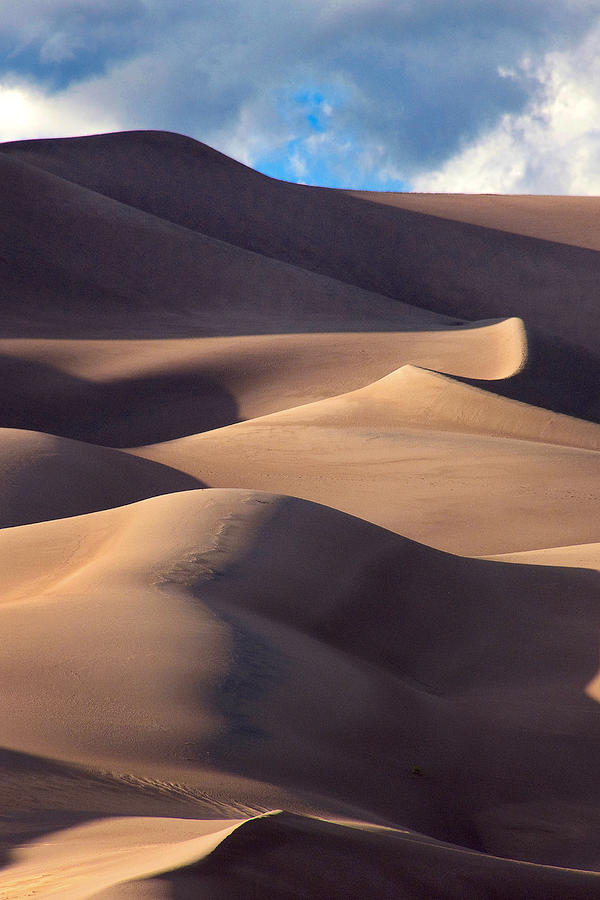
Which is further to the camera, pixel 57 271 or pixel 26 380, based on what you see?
pixel 57 271

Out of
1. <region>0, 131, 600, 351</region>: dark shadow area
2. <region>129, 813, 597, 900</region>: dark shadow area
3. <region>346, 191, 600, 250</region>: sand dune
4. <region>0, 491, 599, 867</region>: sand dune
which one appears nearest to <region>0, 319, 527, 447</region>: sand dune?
<region>0, 491, 599, 867</region>: sand dune

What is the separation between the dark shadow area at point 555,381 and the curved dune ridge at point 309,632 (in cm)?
6

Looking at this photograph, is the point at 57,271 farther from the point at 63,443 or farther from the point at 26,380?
the point at 63,443

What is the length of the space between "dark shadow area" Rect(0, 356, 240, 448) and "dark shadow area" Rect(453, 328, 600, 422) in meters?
4.83

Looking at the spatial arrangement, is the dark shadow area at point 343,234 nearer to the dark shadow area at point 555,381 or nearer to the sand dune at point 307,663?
the dark shadow area at point 555,381

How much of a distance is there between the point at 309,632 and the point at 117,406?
1318cm

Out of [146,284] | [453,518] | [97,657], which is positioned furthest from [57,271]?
[97,657]

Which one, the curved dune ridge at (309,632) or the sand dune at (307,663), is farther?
the sand dune at (307,663)

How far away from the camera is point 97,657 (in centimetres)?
450

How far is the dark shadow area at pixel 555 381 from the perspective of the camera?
1470cm

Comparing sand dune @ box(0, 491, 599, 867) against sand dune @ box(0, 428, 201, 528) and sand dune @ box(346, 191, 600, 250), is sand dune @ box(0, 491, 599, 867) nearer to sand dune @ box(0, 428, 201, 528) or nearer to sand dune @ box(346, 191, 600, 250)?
sand dune @ box(0, 428, 201, 528)

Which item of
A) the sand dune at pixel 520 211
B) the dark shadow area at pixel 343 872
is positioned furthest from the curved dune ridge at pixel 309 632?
the sand dune at pixel 520 211

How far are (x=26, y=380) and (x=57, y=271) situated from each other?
7.65m

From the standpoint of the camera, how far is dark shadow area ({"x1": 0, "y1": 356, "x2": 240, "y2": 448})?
1731cm
